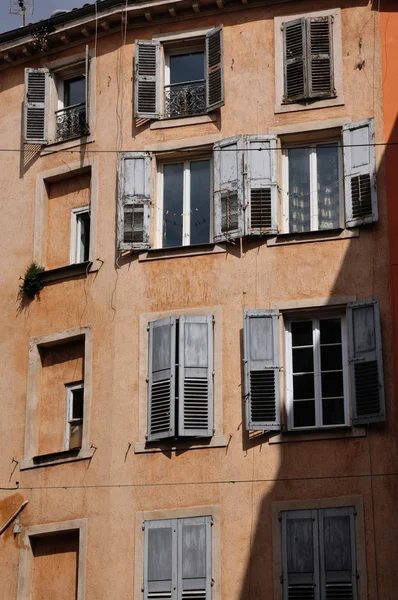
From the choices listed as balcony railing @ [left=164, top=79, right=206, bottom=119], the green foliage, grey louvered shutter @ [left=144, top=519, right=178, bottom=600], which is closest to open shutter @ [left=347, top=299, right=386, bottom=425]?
grey louvered shutter @ [left=144, top=519, right=178, bottom=600]

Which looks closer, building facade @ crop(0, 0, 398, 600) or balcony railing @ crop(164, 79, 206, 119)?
building facade @ crop(0, 0, 398, 600)

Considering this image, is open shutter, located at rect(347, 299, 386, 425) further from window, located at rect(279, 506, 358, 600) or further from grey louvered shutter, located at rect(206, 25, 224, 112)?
grey louvered shutter, located at rect(206, 25, 224, 112)

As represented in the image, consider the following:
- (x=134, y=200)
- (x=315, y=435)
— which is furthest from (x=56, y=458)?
(x=134, y=200)

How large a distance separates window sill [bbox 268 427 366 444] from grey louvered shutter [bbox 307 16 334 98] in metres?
6.38

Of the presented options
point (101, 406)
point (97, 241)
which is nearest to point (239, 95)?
point (97, 241)

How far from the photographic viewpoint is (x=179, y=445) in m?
26.0

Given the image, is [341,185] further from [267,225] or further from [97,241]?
[97,241]

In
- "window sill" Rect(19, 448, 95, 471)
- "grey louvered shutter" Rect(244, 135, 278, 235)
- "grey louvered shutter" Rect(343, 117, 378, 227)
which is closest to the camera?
"grey louvered shutter" Rect(343, 117, 378, 227)

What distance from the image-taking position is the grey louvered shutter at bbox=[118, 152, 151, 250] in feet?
90.6

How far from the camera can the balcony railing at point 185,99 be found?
2839 centimetres

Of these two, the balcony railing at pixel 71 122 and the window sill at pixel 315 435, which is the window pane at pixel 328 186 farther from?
the balcony railing at pixel 71 122

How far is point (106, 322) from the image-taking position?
27.3 m

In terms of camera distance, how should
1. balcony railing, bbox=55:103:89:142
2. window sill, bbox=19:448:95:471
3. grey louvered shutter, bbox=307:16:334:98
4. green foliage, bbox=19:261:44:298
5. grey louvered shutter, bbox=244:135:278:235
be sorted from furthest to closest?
balcony railing, bbox=55:103:89:142 → green foliage, bbox=19:261:44:298 → grey louvered shutter, bbox=307:16:334:98 → grey louvered shutter, bbox=244:135:278:235 → window sill, bbox=19:448:95:471

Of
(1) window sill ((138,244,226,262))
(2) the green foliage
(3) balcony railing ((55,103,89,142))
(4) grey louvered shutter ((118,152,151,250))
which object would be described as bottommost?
(2) the green foliage
